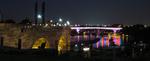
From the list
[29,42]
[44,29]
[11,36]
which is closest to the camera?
[11,36]

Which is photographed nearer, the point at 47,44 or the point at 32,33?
the point at 32,33

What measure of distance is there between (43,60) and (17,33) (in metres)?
34.0

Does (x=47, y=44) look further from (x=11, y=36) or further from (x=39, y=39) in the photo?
(x=11, y=36)

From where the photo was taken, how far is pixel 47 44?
7112cm

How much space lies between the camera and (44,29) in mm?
69375

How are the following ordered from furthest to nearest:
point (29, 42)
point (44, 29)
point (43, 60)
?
point (44, 29), point (29, 42), point (43, 60)

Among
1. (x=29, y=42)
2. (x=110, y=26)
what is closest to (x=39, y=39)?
(x=29, y=42)

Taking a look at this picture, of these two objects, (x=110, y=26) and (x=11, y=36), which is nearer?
(x=11, y=36)

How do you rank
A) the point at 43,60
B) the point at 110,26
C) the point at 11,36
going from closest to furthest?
the point at 43,60, the point at 11,36, the point at 110,26

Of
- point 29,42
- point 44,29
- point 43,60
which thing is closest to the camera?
point 43,60

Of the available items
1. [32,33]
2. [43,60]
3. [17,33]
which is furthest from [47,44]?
[43,60]

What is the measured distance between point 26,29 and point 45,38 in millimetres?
9595

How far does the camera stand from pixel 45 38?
71.7m

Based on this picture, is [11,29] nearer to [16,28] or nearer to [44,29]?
[16,28]
